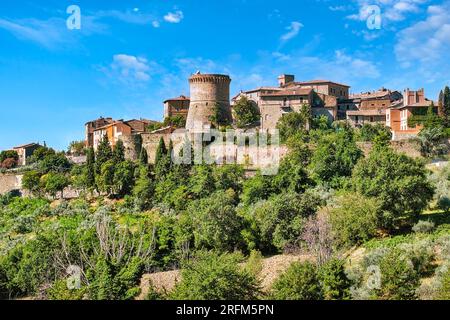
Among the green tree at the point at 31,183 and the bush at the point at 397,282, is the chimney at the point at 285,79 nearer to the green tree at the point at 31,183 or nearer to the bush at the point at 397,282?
the green tree at the point at 31,183

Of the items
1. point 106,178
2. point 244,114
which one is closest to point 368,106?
point 244,114

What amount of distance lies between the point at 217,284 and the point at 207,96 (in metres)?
40.8

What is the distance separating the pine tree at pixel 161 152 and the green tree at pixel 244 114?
8740mm

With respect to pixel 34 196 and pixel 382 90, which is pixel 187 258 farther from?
pixel 382 90

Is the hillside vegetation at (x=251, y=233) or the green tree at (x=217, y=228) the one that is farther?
the green tree at (x=217, y=228)

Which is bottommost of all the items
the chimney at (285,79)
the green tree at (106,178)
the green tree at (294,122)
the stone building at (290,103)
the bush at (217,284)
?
the bush at (217,284)

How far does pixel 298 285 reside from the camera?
20219 millimetres

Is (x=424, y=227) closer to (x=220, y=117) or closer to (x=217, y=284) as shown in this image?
(x=217, y=284)

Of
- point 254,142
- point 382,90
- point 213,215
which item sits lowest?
point 213,215

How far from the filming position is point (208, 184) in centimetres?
4356

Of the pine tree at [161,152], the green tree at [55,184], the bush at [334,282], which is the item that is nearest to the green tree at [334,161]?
the pine tree at [161,152]

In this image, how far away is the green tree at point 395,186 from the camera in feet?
95.7
